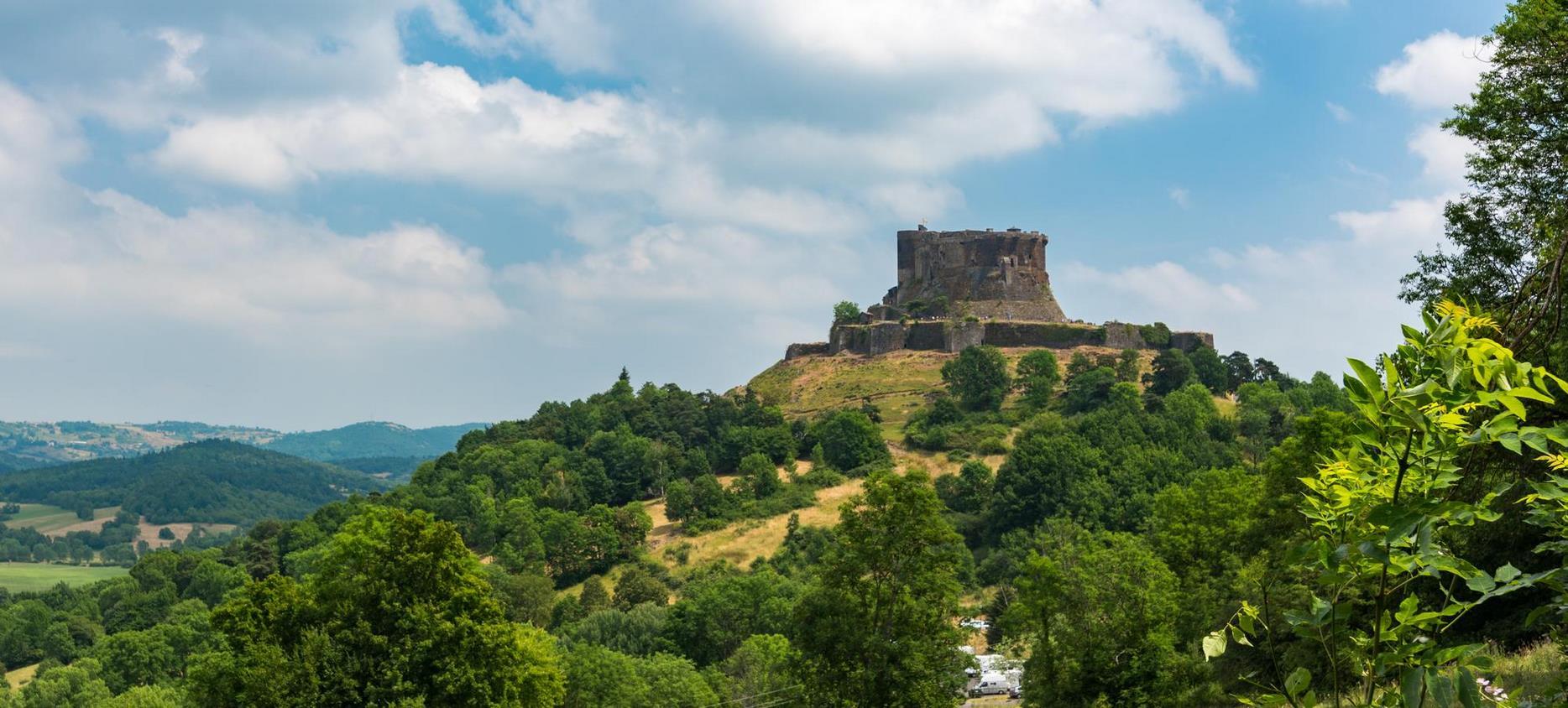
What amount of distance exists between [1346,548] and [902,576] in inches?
963

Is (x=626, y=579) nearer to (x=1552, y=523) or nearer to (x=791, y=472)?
(x=791, y=472)

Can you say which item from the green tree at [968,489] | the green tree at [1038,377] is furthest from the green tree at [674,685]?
the green tree at [1038,377]

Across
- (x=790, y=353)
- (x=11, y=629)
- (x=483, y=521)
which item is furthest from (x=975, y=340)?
(x=11, y=629)

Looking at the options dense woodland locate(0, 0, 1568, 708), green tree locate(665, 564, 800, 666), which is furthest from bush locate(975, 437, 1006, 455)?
green tree locate(665, 564, 800, 666)

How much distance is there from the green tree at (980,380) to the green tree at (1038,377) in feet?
5.84

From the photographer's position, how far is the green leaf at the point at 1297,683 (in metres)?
3.99

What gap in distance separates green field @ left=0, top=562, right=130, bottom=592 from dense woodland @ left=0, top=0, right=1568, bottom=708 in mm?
63857

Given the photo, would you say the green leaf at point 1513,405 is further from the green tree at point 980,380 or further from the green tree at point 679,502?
the green tree at point 980,380

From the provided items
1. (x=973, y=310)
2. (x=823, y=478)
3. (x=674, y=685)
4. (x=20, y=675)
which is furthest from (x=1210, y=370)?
(x=20, y=675)

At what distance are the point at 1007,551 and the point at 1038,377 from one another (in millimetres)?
29961

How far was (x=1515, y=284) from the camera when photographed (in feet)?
51.9

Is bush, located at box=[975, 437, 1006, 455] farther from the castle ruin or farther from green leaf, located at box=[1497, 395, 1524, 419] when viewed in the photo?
green leaf, located at box=[1497, 395, 1524, 419]

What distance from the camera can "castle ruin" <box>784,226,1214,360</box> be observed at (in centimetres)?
10162

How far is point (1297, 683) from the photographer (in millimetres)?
4062
